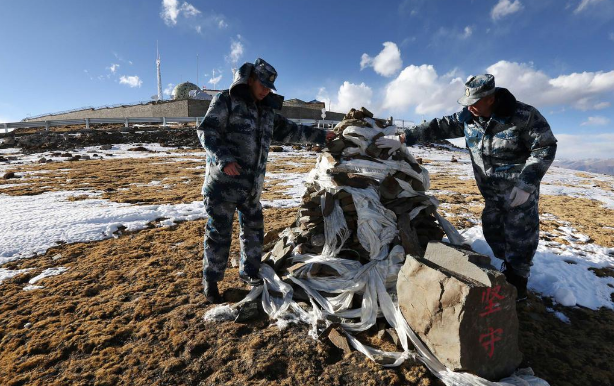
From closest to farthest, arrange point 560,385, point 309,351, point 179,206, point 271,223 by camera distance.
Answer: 1. point 560,385
2. point 309,351
3. point 271,223
4. point 179,206

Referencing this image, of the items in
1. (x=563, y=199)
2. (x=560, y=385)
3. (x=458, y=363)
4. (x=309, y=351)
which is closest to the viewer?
(x=458, y=363)

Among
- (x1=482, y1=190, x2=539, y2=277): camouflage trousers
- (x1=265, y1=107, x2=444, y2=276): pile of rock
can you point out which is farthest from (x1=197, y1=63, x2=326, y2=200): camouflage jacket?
(x1=482, y1=190, x2=539, y2=277): camouflage trousers

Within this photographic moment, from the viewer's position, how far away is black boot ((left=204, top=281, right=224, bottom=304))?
2.76 meters

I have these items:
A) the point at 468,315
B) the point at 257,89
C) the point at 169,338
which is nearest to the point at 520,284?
the point at 468,315

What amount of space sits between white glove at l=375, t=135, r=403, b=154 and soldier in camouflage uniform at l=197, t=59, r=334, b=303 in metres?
1.07

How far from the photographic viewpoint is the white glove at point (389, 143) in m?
3.05

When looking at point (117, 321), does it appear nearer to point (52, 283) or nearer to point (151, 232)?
point (52, 283)

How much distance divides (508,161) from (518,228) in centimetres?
62

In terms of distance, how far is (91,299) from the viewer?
9.37 ft

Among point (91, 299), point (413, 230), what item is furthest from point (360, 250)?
point (91, 299)

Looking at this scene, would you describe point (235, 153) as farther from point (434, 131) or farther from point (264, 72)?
point (434, 131)

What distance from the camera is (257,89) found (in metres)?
2.58

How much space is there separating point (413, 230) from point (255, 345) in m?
1.75

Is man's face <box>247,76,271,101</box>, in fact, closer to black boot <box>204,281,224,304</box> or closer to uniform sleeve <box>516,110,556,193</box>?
black boot <box>204,281,224,304</box>
